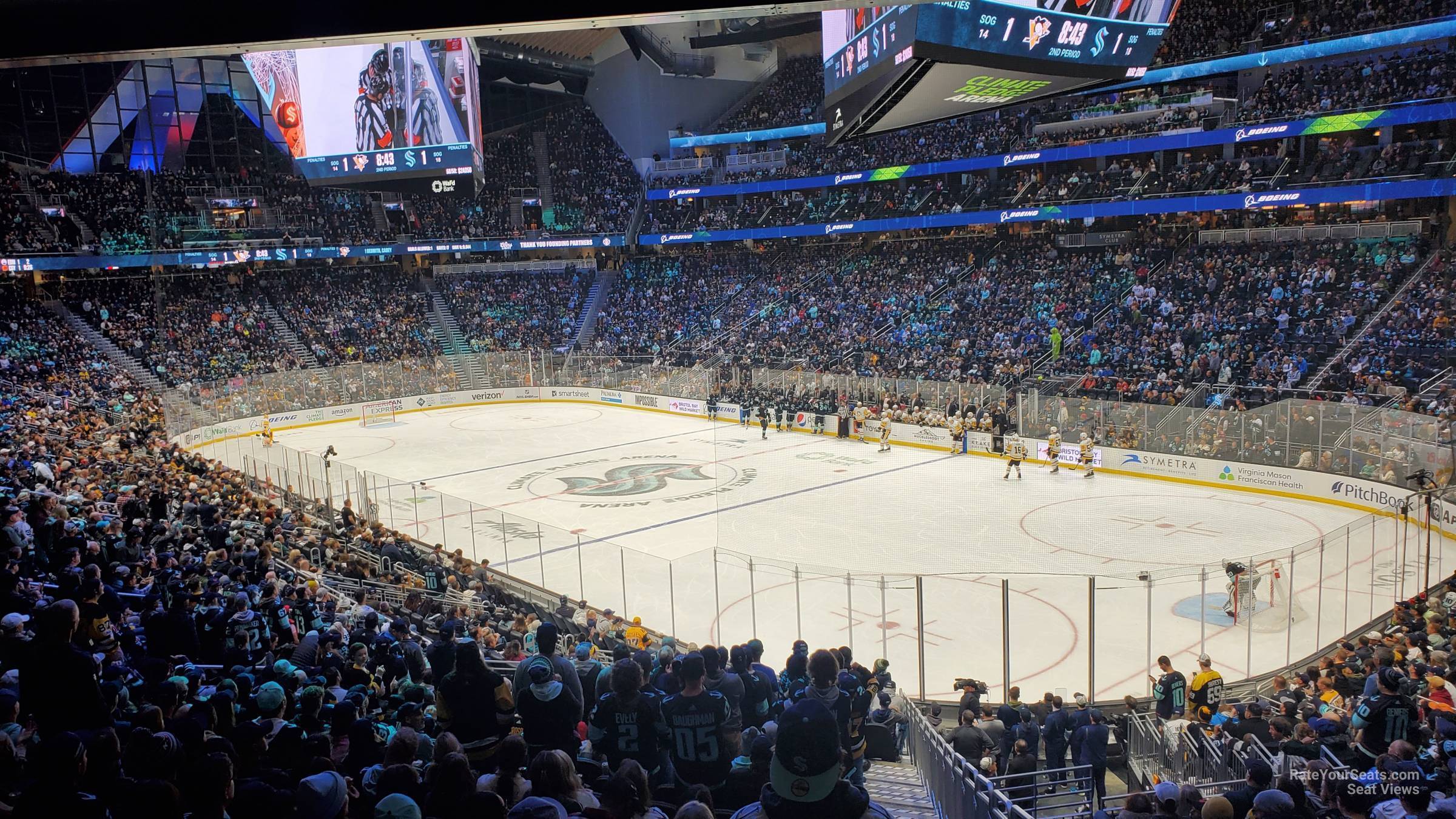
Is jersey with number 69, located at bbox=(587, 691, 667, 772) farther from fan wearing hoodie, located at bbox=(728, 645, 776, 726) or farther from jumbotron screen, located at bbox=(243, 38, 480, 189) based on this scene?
jumbotron screen, located at bbox=(243, 38, 480, 189)

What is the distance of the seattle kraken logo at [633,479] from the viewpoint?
24.0 meters

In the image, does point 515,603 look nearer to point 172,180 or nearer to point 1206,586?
point 1206,586

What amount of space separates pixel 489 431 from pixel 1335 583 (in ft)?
90.3

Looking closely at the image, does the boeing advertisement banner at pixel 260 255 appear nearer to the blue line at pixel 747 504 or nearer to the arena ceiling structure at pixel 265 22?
the blue line at pixel 747 504

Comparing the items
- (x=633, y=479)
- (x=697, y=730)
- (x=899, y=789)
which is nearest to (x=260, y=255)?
(x=633, y=479)

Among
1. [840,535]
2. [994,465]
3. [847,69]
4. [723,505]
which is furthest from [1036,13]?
[994,465]

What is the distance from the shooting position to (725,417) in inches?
1401

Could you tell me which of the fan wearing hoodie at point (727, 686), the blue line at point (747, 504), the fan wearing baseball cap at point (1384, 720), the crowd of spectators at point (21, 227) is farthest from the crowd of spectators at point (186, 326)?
the fan wearing baseball cap at point (1384, 720)

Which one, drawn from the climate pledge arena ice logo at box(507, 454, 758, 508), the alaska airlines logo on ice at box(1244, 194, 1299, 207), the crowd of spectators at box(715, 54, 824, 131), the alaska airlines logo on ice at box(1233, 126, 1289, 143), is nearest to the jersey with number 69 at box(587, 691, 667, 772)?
the climate pledge arena ice logo at box(507, 454, 758, 508)

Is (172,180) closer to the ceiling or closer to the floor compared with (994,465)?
closer to the ceiling

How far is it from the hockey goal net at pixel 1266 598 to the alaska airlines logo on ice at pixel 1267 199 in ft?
69.4

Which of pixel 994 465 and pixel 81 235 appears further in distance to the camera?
pixel 81 235

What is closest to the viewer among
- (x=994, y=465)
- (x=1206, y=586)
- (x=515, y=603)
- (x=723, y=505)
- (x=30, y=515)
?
(x=30, y=515)

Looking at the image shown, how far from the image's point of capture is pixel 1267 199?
28.9 metres
